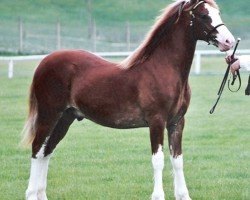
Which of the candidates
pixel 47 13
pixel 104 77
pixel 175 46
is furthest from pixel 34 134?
pixel 47 13

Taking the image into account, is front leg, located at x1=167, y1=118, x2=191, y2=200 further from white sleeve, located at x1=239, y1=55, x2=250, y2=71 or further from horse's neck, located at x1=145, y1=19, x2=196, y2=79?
white sleeve, located at x1=239, y1=55, x2=250, y2=71

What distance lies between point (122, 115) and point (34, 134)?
1.14 meters

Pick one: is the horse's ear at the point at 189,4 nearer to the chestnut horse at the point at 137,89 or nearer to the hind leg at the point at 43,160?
the chestnut horse at the point at 137,89

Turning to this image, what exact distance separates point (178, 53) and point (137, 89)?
1.91 feet

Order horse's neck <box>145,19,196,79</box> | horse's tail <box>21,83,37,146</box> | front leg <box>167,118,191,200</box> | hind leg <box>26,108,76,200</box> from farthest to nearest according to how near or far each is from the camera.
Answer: horse's tail <box>21,83,37,146</box> < hind leg <box>26,108,76,200</box> < front leg <box>167,118,191,200</box> < horse's neck <box>145,19,196,79</box>

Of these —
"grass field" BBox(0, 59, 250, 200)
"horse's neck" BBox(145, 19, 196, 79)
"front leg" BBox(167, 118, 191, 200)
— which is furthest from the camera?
"grass field" BBox(0, 59, 250, 200)

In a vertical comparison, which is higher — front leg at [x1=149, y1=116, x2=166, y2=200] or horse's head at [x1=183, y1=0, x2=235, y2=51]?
horse's head at [x1=183, y1=0, x2=235, y2=51]

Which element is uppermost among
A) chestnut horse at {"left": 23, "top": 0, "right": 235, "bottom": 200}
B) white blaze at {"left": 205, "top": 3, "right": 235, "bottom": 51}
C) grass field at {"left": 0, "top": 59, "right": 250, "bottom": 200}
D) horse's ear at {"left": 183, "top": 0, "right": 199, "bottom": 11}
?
horse's ear at {"left": 183, "top": 0, "right": 199, "bottom": 11}

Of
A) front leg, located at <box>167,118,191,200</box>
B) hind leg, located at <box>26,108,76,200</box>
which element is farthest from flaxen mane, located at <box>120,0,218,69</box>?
hind leg, located at <box>26,108,76,200</box>

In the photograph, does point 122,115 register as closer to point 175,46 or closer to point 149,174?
point 175,46

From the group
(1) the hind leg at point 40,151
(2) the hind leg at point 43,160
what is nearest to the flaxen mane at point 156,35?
(2) the hind leg at point 43,160

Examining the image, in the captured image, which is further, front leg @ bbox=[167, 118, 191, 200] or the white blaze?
front leg @ bbox=[167, 118, 191, 200]

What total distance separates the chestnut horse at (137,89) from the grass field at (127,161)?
0.78 m

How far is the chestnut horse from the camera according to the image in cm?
797
